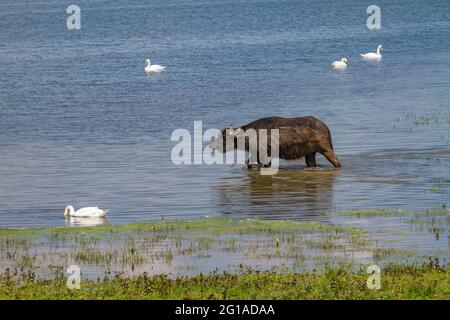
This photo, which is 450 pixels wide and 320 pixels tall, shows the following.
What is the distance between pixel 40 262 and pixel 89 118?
23519 millimetres

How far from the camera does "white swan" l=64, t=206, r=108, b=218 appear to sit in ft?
74.2

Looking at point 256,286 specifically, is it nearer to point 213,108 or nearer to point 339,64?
point 213,108

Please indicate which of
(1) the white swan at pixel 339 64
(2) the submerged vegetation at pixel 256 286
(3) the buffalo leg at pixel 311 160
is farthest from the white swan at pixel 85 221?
(1) the white swan at pixel 339 64

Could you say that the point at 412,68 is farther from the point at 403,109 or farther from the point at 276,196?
the point at 276,196

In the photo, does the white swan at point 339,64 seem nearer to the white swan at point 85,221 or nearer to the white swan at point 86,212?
the white swan at point 86,212

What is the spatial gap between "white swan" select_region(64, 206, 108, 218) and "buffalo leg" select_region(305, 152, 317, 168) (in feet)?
24.8

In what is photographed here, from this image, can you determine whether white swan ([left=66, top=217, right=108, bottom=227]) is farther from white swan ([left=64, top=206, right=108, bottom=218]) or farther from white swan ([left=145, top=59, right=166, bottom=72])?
white swan ([left=145, top=59, right=166, bottom=72])

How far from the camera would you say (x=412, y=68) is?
5444cm

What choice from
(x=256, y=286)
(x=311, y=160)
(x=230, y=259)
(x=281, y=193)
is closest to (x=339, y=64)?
(x=311, y=160)

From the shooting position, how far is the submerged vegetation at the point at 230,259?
14.9 m

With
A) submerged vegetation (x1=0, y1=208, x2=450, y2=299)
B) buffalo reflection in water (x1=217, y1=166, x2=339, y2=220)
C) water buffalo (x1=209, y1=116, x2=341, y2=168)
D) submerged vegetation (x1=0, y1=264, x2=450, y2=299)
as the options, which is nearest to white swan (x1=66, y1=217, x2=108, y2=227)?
submerged vegetation (x1=0, y1=208, x2=450, y2=299)

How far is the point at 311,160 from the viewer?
2892cm

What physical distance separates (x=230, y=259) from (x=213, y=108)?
24972mm
